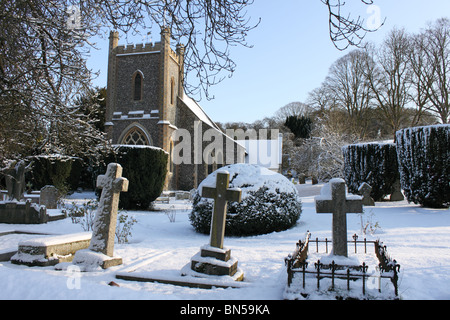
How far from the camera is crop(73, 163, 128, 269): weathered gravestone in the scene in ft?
14.6

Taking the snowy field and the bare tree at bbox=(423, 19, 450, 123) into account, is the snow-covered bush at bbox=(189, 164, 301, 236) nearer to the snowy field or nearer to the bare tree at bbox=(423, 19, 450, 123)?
the snowy field

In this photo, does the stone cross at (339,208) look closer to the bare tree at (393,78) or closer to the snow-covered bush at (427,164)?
the snow-covered bush at (427,164)

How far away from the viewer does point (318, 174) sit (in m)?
29.8

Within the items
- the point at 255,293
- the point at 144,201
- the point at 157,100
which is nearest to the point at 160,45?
the point at 157,100

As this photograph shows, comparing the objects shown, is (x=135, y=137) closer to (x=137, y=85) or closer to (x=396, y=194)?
(x=137, y=85)

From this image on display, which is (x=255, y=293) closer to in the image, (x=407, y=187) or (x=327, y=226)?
(x=327, y=226)

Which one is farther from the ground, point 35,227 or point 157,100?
point 157,100

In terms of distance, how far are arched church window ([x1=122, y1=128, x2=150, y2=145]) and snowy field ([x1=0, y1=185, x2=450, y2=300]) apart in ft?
42.3

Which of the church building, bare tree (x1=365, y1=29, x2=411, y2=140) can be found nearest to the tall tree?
bare tree (x1=365, y1=29, x2=411, y2=140)

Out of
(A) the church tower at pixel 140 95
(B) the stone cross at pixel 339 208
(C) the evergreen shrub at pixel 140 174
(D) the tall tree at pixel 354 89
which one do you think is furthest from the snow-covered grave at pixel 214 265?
(D) the tall tree at pixel 354 89

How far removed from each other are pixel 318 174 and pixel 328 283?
27315 millimetres

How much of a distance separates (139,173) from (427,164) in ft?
33.8

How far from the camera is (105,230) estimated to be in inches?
184

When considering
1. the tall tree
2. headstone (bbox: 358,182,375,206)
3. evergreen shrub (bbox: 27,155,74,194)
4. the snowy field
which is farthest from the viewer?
the tall tree
